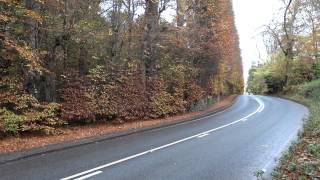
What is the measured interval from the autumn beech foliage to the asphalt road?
3.01 metres

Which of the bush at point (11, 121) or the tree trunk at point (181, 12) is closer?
the bush at point (11, 121)

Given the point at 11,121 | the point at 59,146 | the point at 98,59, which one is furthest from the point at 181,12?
the point at 59,146

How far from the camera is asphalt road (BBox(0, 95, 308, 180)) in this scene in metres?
8.88

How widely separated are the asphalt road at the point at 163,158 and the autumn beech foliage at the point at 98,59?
3.01 meters

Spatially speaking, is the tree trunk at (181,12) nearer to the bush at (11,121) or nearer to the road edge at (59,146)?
the road edge at (59,146)

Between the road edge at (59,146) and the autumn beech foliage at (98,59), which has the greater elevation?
the autumn beech foliage at (98,59)

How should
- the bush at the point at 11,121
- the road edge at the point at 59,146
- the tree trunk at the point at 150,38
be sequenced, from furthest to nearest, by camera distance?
the tree trunk at the point at 150,38, the bush at the point at 11,121, the road edge at the point at 59,146

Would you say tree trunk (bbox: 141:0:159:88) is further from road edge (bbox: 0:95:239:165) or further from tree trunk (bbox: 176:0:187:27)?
road edge (bbox: 0:95:239:165)

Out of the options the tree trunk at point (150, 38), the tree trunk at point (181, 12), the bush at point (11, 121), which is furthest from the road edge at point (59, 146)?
the tree trunk at point (181, 12)

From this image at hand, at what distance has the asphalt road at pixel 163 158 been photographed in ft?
29.1

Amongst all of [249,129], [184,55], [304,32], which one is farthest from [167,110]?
[304,32]

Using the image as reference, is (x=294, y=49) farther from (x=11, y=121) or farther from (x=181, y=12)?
(x=11, y=121)

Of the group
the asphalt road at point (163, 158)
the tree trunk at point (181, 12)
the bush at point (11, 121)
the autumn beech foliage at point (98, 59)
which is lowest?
the asphalt road at point (163, 158)

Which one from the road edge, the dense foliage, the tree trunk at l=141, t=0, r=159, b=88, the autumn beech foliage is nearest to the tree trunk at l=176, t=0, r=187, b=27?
the autumn beech foliage
